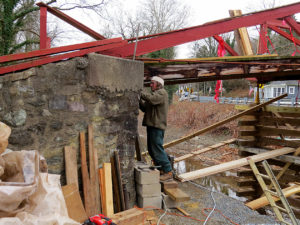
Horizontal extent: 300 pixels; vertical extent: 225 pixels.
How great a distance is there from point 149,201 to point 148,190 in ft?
0.61

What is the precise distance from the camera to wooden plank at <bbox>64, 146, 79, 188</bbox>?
10.3 feet

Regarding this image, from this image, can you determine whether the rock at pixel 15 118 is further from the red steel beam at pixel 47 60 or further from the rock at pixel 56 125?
the red steel beam at pixel 47 60

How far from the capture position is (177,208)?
4168mm

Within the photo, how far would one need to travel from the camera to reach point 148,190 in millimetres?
3932

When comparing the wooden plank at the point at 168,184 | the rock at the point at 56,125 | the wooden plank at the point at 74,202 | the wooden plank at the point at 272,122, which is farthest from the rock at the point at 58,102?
the wooden plank at the point at 272,122

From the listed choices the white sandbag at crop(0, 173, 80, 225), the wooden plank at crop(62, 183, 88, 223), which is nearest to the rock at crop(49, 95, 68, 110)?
the wooden plank at crop(62, 183, 88, 223)

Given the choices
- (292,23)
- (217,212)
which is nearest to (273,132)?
(292,23)

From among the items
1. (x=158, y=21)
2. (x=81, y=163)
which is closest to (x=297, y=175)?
(x=81, y=163)

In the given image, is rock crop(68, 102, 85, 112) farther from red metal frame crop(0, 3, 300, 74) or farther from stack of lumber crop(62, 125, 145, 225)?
red metal frame crop(0, 3, 300, 74)

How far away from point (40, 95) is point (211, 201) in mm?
3512

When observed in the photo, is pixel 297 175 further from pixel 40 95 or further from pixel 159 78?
pixel 40 95

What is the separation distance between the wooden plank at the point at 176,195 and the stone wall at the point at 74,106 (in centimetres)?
63

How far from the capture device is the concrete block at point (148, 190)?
390 centimetres

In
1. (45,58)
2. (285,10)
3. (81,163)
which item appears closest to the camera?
(45,58)
